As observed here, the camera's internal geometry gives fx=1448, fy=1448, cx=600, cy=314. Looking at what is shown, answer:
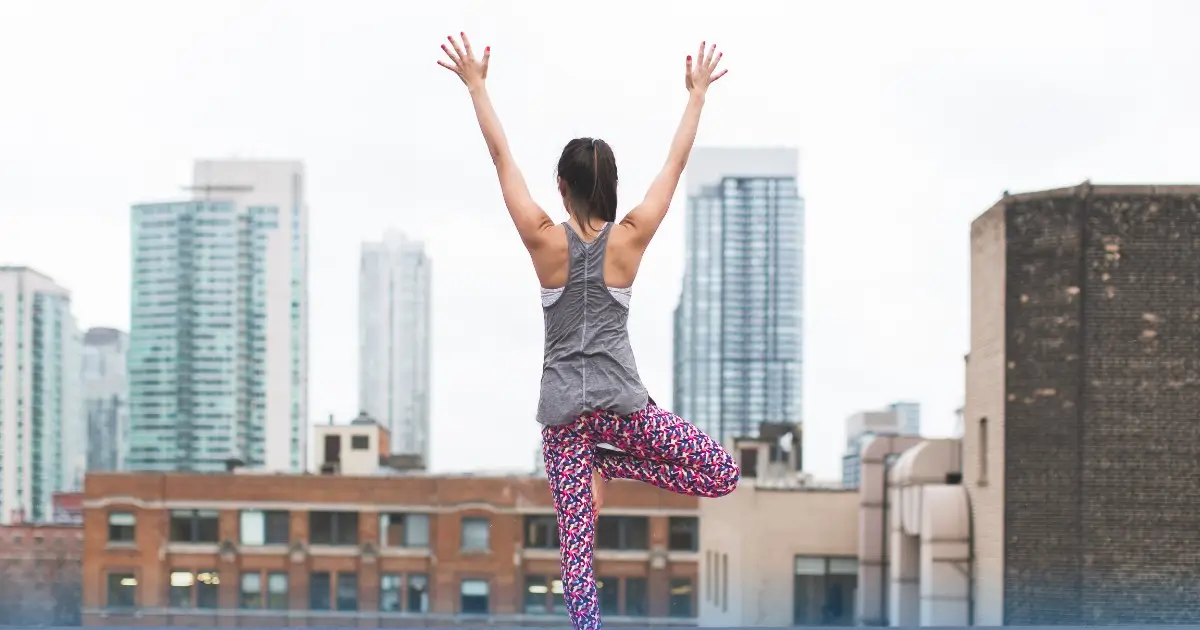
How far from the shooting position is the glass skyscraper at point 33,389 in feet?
369

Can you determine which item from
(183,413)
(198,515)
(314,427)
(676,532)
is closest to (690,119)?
(676,532)

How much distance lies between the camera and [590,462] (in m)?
4.51

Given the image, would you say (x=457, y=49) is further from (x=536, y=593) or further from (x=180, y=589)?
(x=180, y=589)

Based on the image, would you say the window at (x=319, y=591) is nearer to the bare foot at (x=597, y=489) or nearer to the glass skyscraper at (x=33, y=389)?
the bare foot at (x=597, y=489)

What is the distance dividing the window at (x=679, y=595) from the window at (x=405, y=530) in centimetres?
1005

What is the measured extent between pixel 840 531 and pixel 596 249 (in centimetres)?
3606

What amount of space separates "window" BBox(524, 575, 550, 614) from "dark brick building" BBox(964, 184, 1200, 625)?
3692 cm

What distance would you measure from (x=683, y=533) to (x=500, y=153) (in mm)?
52856

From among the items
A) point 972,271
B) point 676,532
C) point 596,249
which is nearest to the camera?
point 596,249

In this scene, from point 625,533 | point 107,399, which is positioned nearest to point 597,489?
point 625,533

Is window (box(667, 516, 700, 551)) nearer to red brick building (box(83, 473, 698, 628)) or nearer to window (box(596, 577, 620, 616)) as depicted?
red brick building (box(83, 473, 698, 628))

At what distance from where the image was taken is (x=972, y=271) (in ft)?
77.1

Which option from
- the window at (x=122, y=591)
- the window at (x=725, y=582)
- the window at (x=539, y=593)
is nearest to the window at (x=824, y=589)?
the window at (x=725, y=582)

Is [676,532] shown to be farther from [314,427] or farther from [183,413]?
[183,413]
